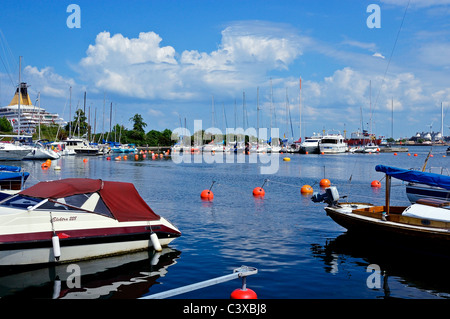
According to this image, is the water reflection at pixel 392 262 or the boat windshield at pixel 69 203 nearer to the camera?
the water reflection at pixel 392 262

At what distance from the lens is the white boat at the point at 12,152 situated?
262 ft

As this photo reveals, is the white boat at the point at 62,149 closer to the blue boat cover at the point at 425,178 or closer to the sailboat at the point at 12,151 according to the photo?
the sailboat at the point at 12,151

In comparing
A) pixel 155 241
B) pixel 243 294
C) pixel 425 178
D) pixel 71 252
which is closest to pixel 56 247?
pixel 71 252

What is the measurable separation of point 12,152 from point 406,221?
257 feet

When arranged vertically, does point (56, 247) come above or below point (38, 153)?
below

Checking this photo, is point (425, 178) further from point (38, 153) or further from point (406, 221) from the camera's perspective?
point (38, 153)

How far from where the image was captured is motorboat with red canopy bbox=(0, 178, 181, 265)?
14.3 meters

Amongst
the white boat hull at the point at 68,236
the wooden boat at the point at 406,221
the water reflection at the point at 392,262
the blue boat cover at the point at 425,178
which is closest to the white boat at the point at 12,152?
the white boat hull at the point at 68,236

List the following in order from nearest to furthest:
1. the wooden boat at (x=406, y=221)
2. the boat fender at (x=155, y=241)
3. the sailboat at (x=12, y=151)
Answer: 1. the wooden boat at (x=406, y=221)
2. the boat fender at (x=155, y=241)
3. the sailboat at (x=12, y=151)

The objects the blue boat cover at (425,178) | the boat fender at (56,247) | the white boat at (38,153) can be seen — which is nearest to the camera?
the boat fender at (56,247)

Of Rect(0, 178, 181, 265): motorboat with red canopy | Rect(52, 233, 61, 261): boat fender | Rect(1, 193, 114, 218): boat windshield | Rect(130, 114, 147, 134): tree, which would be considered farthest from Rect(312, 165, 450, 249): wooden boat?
Rect(130, 114, 147, 134): tree

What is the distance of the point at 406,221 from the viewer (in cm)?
1811

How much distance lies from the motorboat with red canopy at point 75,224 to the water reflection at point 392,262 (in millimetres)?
6916
